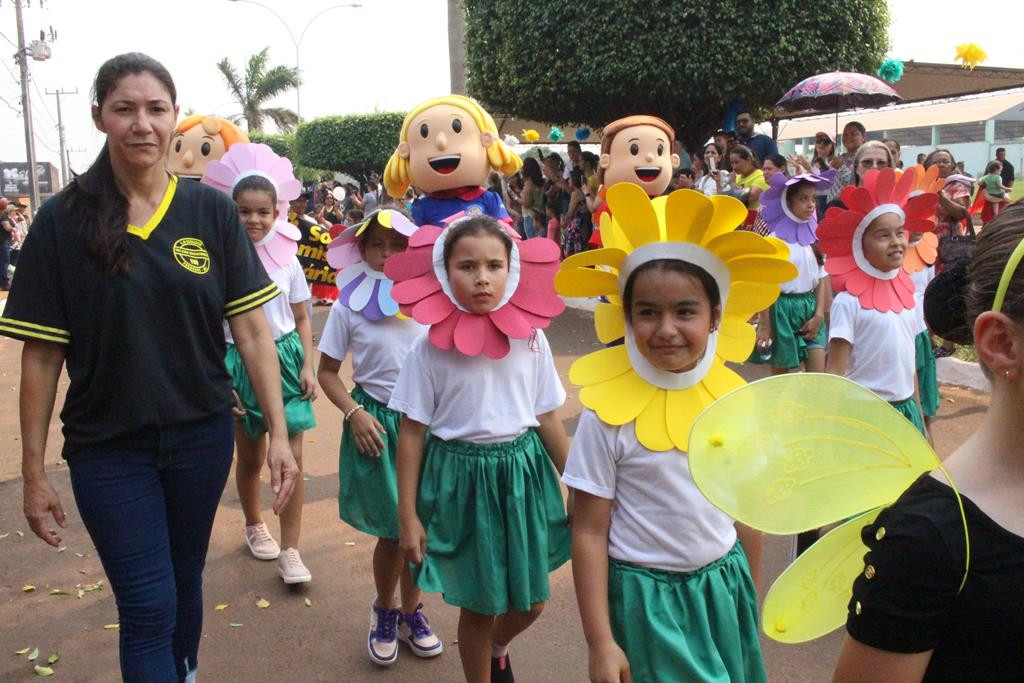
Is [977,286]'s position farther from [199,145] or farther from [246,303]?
[199,145]

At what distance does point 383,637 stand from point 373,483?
559mm

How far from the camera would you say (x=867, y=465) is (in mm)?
1348

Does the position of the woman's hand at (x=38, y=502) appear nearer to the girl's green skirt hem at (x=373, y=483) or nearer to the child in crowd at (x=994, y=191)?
the girl's green skirt hem at (x=373, y=483)

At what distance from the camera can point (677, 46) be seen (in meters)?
11.8

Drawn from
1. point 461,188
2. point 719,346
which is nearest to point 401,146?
point 461,188

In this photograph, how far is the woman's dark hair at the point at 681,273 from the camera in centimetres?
219

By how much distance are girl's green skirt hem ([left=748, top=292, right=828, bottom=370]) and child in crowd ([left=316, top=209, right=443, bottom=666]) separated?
301 cm

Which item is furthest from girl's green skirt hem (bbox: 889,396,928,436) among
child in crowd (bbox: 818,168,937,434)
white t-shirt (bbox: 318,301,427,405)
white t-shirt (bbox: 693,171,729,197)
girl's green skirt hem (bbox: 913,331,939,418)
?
white t-shirt (bbox: 693,171,729,197)

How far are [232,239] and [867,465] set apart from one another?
6.06 feet

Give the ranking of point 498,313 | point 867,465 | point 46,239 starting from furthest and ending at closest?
1. point 498,313
2. point 46,239
3. point 867,465

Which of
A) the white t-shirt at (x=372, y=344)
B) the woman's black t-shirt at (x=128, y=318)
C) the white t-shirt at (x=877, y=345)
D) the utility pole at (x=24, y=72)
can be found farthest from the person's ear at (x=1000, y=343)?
the utility pole at (x=24, y=72)

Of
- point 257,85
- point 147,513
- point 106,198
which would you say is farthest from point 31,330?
point 257,85

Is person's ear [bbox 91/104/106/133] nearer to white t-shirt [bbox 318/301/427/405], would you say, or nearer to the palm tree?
white t-shirt [bbox 318/301/427/405]

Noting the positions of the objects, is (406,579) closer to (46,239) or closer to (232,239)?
(232,239)
